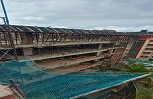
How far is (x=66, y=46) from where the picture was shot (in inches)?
1783

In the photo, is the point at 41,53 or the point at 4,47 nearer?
the point at 4,47

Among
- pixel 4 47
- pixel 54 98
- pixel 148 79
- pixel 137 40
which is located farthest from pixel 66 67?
pixel 137 40

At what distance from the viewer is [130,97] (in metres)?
24.0

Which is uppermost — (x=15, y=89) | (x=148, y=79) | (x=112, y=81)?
(x=15, y=89)

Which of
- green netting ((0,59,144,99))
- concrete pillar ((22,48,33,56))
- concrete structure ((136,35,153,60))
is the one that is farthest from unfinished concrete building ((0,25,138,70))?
green netting ((0,59,144,99))

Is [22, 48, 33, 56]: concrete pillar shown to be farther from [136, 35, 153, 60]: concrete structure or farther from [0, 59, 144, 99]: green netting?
[136, 35, 153, 60]: concrete structure

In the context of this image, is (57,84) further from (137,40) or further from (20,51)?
(137,40)

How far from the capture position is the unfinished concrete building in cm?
3483

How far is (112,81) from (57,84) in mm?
4921

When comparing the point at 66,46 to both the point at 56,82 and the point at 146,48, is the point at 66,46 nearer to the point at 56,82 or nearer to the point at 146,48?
the point at 56,82

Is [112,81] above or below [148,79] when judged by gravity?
above

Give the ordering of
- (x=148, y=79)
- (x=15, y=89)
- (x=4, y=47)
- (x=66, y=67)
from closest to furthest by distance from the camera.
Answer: (x=15, y=89) < (x=148, y=79) < (x=4, y=47) < (x=66, y=67)

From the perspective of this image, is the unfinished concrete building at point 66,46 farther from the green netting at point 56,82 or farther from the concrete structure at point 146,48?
the green netting at point 56,82

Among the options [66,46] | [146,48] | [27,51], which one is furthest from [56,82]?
[146,48]
